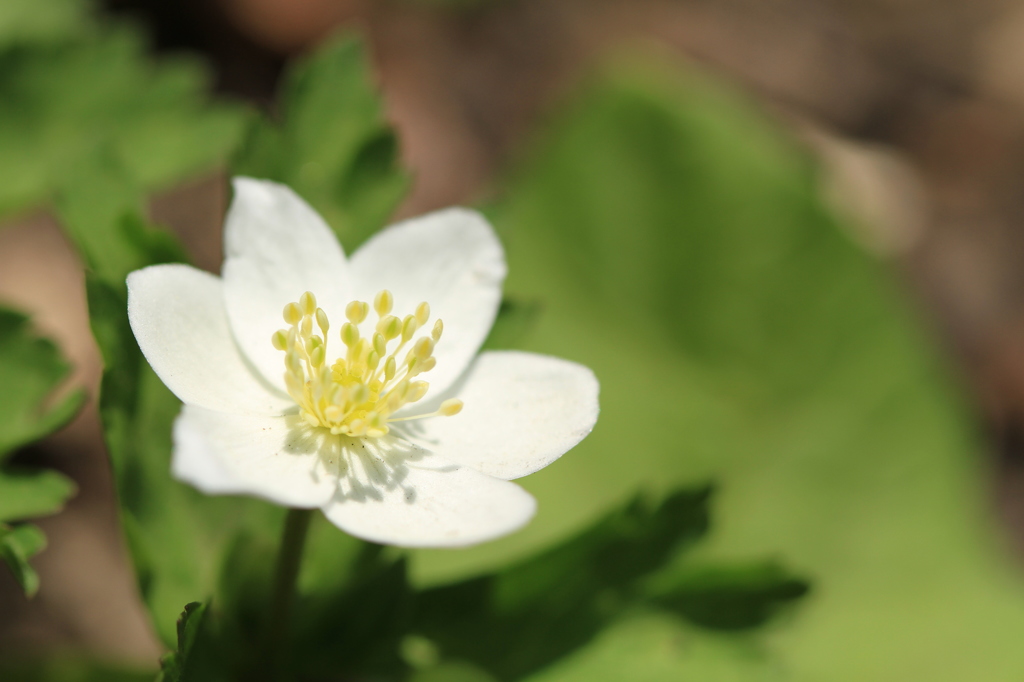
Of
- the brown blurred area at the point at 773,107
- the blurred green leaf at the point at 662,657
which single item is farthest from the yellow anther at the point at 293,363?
the brown blurred area at the point at 773,107

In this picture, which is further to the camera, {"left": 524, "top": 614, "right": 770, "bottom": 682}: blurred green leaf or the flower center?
{"left": 524, "top": 614, "right": 770, "bottom": 682}: blurred green leaf

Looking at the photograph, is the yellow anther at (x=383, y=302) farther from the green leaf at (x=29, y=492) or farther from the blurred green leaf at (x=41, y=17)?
the blurred green leaf at (x=41, y=17)

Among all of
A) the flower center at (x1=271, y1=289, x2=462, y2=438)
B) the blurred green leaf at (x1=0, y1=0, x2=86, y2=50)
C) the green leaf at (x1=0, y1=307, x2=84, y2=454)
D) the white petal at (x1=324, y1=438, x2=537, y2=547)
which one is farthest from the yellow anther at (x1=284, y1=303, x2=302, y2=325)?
the blurred green leaf at (x1=0, y1=0, x2=86, y2=50)

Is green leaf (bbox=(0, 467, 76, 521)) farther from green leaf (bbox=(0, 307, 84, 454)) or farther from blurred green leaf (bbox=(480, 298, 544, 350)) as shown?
blurred green leaf (bbox=(480, 298, 544, 350))

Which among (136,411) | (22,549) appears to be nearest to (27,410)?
(136,411)

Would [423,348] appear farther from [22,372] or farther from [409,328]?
[22,372]

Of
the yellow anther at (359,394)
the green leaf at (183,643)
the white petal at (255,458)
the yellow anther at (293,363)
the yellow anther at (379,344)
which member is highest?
the yellow anther at (379,344)

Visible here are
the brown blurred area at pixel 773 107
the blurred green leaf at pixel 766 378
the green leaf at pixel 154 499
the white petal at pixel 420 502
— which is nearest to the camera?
the white petal at pixel 420 502
